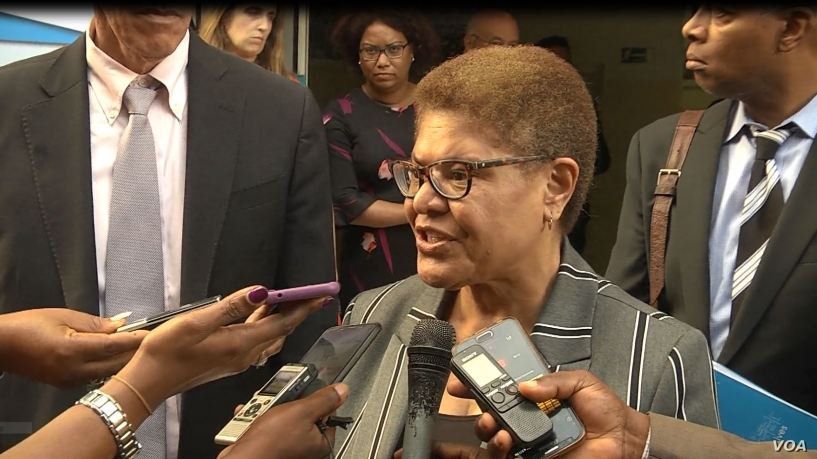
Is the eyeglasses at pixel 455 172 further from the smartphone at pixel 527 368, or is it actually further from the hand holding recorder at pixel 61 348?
the hand holding recorder at pixel 61 348

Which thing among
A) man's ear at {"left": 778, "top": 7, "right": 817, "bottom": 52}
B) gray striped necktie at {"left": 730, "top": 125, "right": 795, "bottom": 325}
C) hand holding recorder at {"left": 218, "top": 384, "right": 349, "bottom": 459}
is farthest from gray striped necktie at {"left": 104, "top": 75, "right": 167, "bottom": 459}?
man's ear at {"left": 778, "top": 7, "right": 817, "bottom": 52}

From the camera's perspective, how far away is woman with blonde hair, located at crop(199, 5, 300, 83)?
2.01m

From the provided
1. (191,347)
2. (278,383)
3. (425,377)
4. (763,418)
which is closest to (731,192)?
(763,418)

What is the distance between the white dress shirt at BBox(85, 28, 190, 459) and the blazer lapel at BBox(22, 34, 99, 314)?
0.02 metres

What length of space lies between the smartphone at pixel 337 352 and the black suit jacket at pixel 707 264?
0.73m

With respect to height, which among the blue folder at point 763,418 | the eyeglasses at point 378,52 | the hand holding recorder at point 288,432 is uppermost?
the eyeglasses at point 378,52

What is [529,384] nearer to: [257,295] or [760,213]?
[257,295]

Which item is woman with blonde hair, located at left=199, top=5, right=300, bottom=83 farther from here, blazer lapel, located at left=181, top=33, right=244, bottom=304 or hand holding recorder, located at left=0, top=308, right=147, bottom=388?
hand holding recorder, located at left=0, top=308, right=147, bottom=388

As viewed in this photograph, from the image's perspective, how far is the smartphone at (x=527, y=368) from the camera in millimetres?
1005

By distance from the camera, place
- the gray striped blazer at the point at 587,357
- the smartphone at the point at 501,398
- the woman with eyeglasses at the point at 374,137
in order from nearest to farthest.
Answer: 1. the smartphone at the point at 501,398
2. the gray striped blazer at the point at 587,357
3. the woman with eyeglasses at the point at 374,137

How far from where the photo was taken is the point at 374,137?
2268 mm

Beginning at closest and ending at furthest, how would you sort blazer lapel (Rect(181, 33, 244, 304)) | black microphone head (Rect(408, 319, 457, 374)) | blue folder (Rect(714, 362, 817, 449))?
1. black microphone head (Rect(408, 319, 457, 374))
2. blue folder (Rect(714, 362, 817, 449))
3. blazer lapel (Rect(181, 33, 244, 304))

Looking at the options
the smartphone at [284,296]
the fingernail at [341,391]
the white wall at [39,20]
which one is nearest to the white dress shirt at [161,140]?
the white wall at [39,20]

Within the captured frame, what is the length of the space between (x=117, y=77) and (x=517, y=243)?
2.76ft
